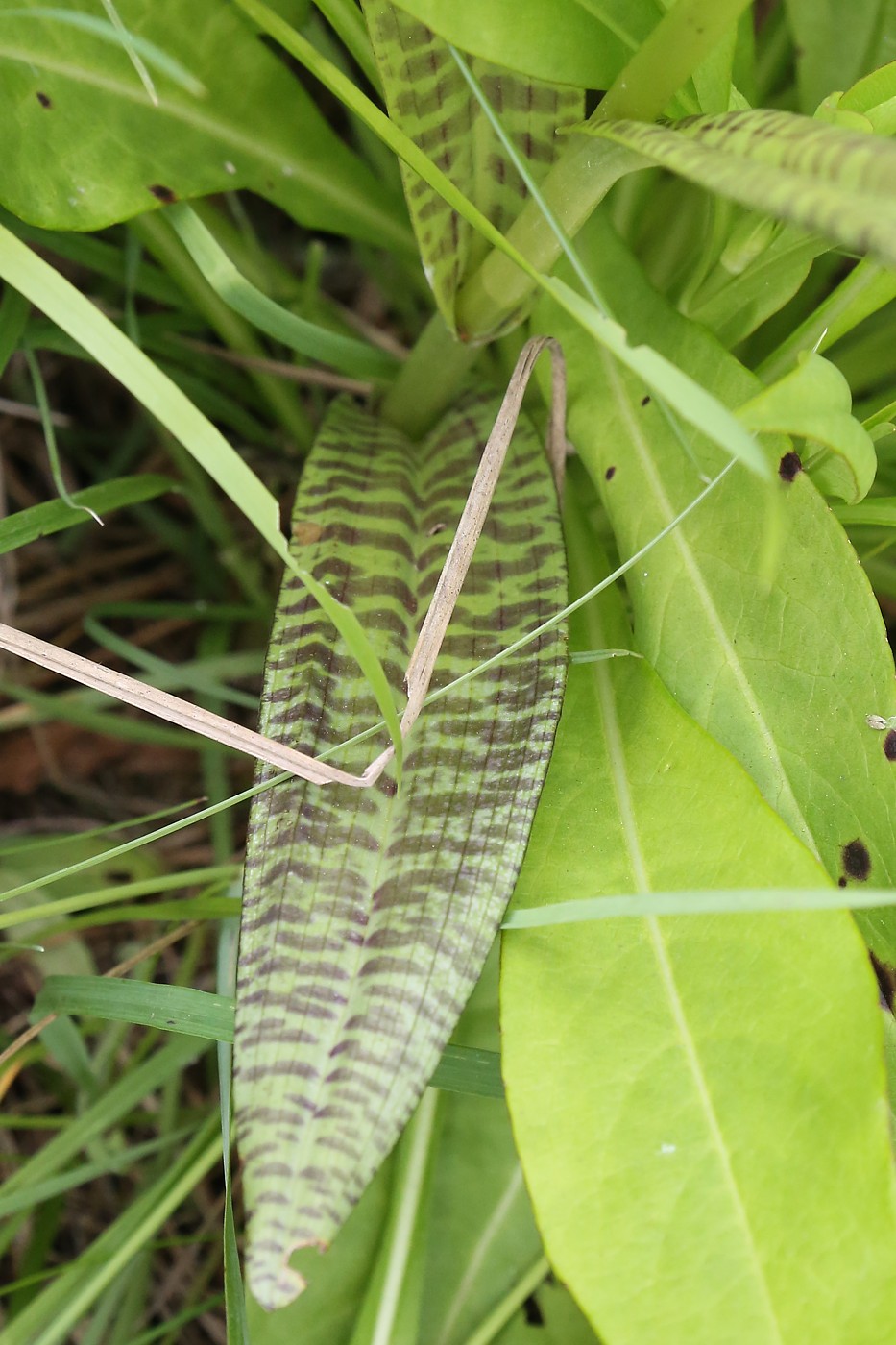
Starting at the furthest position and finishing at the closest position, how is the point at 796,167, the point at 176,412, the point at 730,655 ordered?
1. the point at 730,655
2. the point at 176,412
3. the point at 796,167

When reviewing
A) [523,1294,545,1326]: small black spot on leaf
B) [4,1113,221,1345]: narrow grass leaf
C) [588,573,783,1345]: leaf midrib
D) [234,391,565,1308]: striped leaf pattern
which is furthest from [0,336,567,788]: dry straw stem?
[523,1294,545,1326]: small black spot on leaf

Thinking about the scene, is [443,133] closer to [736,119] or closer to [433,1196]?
[736,119]

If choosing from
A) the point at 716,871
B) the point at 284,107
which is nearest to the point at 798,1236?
the point at 716,871


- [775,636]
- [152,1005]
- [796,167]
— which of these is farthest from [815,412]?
[152,1005]

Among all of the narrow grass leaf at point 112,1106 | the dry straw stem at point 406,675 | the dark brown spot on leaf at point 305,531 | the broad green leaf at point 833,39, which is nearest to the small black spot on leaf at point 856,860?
the dry straw stem at point 406,675

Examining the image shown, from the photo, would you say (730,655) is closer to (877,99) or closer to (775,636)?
(775,636)

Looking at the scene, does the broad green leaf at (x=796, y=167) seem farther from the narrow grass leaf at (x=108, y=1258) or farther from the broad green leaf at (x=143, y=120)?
the narrow grass leaf at (x=108, y=1258)

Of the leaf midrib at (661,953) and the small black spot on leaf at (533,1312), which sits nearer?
the leaf midrib at (661,953)
